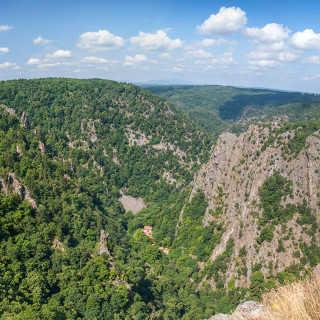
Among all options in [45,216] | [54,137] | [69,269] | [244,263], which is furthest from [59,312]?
[54,137]

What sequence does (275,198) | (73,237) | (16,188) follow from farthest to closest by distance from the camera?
(275,198) → (73,237) → (16,188)

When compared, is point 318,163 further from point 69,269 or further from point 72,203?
point 72,203

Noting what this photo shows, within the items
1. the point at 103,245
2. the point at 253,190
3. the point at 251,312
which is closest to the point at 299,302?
the point at 251,312

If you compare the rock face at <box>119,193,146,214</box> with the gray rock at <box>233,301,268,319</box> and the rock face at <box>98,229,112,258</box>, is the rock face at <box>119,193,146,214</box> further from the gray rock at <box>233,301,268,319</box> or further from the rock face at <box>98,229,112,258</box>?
the gray rock at <box>233,301,268,319</box>

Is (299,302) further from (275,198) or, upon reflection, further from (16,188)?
(16,188)

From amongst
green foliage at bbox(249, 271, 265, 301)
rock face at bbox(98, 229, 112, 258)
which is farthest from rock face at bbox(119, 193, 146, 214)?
green foliage at bbox(249, 271, 265, 301)

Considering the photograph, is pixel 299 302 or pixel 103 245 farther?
pixel 103 245

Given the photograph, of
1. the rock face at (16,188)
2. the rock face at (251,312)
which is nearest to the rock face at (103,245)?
the rock face at (16,188)

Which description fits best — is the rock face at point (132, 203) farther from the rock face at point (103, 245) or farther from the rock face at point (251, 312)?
the rock face at point (251, 312)
